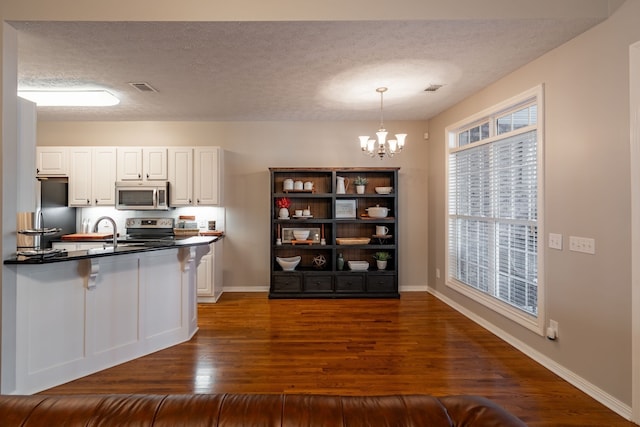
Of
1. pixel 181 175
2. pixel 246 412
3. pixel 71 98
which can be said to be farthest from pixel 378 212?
pixel 71 98

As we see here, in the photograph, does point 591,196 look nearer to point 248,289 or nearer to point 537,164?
point 537,164

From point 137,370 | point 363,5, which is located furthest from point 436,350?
point 363,5

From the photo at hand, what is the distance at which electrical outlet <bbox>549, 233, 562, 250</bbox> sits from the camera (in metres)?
2.68

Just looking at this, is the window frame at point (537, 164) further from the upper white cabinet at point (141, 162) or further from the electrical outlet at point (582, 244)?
the upper white cabinet at point (141, 162)

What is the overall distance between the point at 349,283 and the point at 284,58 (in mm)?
3162

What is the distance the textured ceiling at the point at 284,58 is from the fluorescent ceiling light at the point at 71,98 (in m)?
0.17

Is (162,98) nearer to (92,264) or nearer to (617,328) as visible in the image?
(92,264)

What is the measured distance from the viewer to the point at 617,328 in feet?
7.25

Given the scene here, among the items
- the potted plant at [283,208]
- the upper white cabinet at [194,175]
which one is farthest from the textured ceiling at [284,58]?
the potted plant at [283,208]

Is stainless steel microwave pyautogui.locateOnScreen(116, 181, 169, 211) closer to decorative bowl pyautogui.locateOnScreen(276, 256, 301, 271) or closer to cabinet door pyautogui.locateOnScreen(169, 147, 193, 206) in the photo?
cabinet door pyautogui.locateOnScreen(169, 147, 193, 206)

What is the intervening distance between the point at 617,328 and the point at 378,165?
3509mm

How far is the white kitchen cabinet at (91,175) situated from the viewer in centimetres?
473

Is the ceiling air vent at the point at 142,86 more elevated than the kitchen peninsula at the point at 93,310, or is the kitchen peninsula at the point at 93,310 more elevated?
the ceiling air vent at the point at 142,86

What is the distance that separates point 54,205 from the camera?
4609mm
